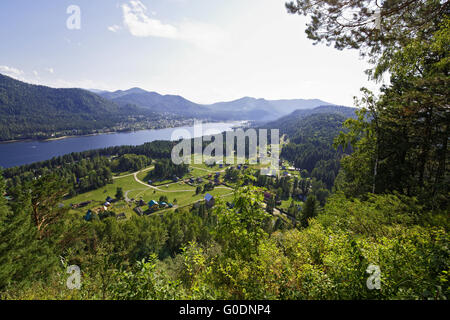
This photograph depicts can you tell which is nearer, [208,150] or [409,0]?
[409,0]

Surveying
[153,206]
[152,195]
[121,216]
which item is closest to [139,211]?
[153,206]

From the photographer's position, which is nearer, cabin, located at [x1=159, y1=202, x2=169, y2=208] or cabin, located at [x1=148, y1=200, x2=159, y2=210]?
cabin, located at [x1=148, y1=200, x2=159, y2=210]

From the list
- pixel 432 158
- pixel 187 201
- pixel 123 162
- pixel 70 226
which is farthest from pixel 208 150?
pixel 432 158

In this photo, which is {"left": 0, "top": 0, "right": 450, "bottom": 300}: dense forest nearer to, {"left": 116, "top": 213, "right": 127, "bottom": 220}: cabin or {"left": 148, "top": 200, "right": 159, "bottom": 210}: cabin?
{"left": 116, "top": 213, "right": 127, "bottom": 220}: cabin

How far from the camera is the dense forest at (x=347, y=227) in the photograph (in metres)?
3.31

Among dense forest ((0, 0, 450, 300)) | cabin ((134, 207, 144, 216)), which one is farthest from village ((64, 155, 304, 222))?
dense forest ((0, 0, 450, 300))

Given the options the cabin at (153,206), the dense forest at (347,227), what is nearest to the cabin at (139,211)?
the cabin at (153,206)

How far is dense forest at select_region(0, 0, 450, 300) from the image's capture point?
3.31 m

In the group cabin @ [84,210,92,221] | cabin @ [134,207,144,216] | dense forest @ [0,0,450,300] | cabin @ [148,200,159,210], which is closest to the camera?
dense forest @ [0,0,450,300]

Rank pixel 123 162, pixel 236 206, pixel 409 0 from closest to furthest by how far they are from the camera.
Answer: pixel 236 206
pixel 409 0
pixel 123 162

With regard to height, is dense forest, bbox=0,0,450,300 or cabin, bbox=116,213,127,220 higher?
dense forest, bbox=0,0,450,300

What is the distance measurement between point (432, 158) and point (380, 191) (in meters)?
2.62
